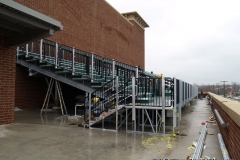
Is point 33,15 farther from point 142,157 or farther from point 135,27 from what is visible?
point 135,27

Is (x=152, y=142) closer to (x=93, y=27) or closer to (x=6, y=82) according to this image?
(x=6, y=82)

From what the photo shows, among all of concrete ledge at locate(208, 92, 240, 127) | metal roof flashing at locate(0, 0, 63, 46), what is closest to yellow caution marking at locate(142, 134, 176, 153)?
concrete ledge at locate(208, 92, 240, 127)

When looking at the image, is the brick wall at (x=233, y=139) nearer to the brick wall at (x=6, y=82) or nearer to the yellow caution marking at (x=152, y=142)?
the yellow caution marking at (x=152, y=142)

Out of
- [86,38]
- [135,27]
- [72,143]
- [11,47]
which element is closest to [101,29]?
[86,38]

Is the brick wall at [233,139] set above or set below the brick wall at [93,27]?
below

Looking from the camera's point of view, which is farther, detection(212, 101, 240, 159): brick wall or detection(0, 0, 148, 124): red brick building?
detection(0, 0, 148, 124): red brick building

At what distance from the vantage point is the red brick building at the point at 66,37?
7.81 meters

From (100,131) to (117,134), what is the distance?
744 mm

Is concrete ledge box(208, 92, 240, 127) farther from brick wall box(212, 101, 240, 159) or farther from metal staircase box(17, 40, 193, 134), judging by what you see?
metal staircase box(17, 40, 193, 134)

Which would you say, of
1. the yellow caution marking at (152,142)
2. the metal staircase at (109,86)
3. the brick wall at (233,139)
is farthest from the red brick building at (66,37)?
the brick wall at (233,139)

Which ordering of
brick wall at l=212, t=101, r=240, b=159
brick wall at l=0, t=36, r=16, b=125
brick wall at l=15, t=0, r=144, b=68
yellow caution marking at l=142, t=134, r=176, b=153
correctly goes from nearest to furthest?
1. brick wall at l=212, t=101, r=240, b=159
2. yellow caution marking at l=142, t=134, r=176, b=153
3. brick wall at l=0, t=36, r=16, b=125
4. brick wall at l=15, t=0, r=144, b=68

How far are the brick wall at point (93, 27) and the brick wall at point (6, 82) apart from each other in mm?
5145

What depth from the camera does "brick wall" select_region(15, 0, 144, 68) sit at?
51.8 feet

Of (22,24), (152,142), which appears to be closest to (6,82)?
(22,24)
